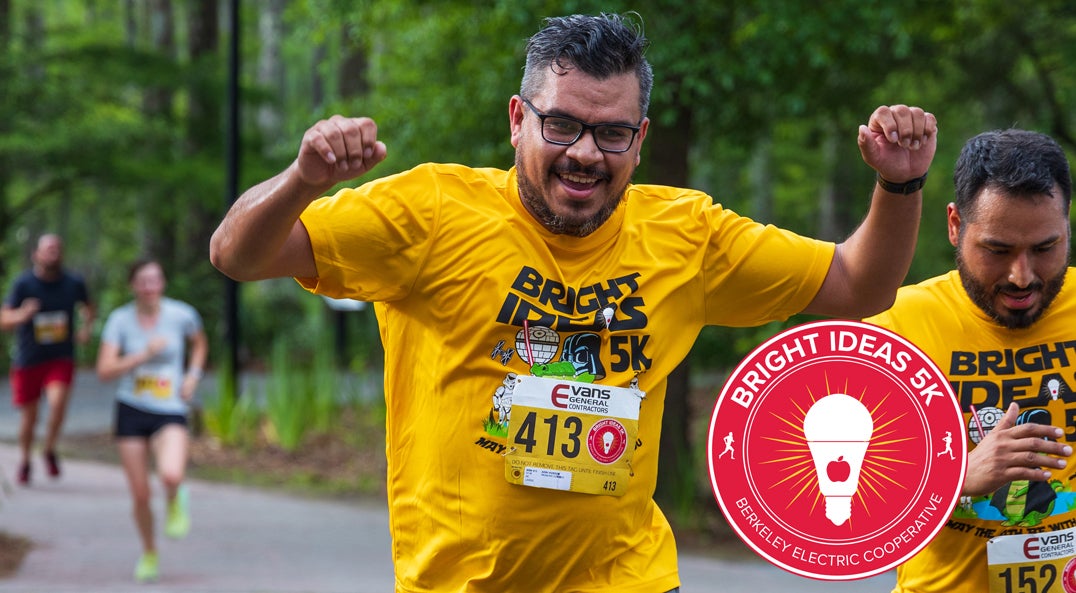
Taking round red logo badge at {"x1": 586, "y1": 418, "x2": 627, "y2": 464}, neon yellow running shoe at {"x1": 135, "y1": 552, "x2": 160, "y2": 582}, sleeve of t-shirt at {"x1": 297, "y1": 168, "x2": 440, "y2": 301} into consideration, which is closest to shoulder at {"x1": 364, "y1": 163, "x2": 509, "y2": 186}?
sleeve of t-shirt at {"x1": 297, "y1": 168, "x2": 440, "y2": 301}

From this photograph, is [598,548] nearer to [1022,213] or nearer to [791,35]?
[1022,213]

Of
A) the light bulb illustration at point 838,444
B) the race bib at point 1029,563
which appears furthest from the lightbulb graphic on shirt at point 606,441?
the race bib at point 1029,563

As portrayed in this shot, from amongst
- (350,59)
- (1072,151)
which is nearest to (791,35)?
(1072,151)

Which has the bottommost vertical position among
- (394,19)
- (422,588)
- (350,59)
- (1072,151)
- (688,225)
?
(422,588)

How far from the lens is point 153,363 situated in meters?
8.97

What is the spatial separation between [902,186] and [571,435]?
96 cm

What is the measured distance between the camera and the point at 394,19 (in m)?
11.6

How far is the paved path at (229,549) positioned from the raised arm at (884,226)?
18.8ft

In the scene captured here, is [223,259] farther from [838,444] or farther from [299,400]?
[299,400]

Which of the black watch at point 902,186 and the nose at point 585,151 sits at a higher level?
the nose at point 585,151

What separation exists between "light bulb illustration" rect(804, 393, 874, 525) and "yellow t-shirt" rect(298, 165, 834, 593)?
1.32 feet

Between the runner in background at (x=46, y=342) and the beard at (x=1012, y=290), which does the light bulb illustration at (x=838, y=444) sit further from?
the runner in background at (x=46, y=342)

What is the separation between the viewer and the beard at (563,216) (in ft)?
10.2

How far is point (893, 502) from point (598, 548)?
27.3 inches
